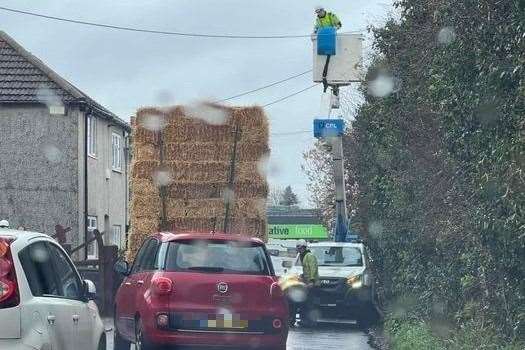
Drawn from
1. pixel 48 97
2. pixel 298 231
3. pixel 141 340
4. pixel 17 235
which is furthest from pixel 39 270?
pixel 298 231

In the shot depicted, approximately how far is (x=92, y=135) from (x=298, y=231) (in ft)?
139

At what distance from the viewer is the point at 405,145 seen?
15.6 metres

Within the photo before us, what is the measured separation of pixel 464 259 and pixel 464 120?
2061 millimetres

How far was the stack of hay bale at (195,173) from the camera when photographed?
1877 centimetres

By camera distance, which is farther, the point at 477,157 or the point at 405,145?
the point at 405,145

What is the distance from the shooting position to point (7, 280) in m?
7.67

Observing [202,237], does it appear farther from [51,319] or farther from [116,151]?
[116,151]

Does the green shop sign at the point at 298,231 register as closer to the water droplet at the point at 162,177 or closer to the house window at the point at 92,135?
the house window at the point at 92,135

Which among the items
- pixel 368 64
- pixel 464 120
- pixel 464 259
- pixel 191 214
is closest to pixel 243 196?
pixel 191 214

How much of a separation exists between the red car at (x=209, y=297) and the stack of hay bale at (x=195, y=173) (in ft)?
16.2

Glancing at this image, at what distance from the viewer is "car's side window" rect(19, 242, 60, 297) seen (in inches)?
315

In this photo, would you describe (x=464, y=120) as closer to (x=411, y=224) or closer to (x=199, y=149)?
(x=411, y=224)

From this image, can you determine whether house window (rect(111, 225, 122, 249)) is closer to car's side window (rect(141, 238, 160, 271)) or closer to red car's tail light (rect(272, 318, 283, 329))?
car's side window (rect(141, 238, 160, 271))

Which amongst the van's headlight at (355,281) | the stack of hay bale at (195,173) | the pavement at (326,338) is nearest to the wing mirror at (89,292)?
the pavement at (326,338)
